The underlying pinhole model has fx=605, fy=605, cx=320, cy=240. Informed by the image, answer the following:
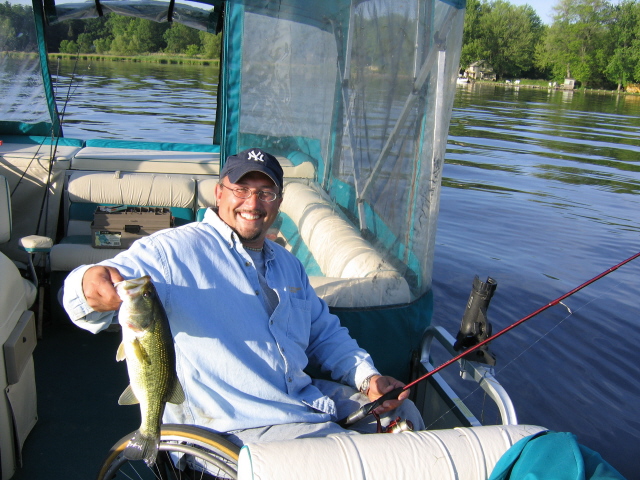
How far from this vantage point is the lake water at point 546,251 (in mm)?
5008

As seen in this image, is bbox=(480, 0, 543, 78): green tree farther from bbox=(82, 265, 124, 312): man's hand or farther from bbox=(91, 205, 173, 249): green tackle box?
bbox=(82, 265, 124, 312): man's hand

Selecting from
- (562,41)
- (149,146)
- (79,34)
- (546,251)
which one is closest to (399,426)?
(149,146)

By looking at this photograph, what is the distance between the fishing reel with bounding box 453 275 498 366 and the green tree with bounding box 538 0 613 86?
7492 centimetres

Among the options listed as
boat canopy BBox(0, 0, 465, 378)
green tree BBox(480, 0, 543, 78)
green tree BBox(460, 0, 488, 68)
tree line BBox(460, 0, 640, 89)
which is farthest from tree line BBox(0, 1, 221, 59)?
green tree BBox(480, 0, 543, 78)

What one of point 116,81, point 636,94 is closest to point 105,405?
point 116,81

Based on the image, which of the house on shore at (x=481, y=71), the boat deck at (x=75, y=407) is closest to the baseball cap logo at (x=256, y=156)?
the boat deck at (x=75, y=407)

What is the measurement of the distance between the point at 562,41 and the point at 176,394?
84.6 meters

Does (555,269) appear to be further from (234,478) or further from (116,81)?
(116,81)

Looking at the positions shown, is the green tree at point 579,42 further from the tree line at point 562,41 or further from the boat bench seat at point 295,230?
the boat bench seat at point 295,230

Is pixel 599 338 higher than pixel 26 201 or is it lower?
lower

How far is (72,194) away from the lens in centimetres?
534

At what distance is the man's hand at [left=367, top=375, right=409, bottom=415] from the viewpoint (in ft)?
8.02

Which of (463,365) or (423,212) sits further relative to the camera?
(423,212)

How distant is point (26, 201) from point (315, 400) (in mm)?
4074
